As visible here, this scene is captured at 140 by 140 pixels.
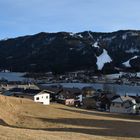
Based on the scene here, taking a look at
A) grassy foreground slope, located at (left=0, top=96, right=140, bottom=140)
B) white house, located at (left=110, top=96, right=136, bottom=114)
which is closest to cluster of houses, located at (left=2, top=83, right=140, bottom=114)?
white house, located at (left=110, top=96, right=136, bottom=114)

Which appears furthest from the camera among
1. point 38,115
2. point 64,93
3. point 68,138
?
point 64,93

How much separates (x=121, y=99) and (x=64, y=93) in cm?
1816

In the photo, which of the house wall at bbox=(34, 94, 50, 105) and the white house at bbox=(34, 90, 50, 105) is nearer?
the house wall at bbox=(34, 94, 50, 105)

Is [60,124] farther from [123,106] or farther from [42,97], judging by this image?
[42,97]

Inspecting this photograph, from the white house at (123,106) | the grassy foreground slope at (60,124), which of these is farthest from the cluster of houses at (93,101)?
the grassy foreground slope at (60,124)


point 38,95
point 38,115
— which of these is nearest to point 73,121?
point 38,115

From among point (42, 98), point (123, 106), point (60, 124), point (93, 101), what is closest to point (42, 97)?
point (42, 98)

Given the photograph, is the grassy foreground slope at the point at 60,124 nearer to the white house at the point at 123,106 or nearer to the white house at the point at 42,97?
the white house at the point at 123,106

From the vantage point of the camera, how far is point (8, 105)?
41.3 meters

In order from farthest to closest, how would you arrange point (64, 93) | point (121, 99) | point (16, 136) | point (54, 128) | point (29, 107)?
point (64, 93), point (121, 99), point (29, 107), point (54, 128), point (16, 136)

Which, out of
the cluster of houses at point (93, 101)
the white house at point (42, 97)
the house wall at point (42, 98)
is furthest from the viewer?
the white house at point (42, 97)

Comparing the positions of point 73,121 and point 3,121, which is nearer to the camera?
point 3,121

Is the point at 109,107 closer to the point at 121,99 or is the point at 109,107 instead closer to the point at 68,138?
the point at 121,99

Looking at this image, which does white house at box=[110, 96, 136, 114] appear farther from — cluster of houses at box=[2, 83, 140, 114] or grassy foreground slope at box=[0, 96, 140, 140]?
grassy foreground slope at box=[0, 96, 140, 140]
